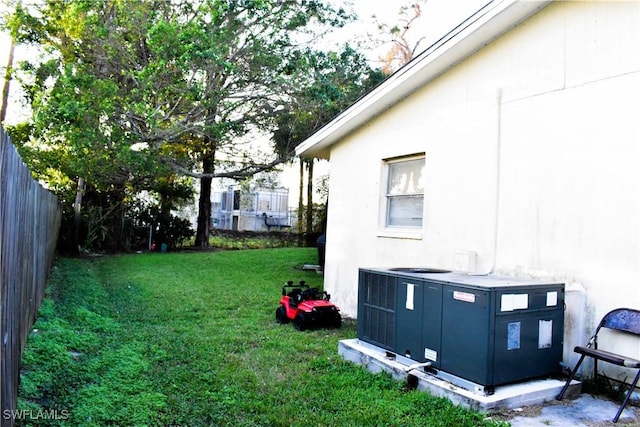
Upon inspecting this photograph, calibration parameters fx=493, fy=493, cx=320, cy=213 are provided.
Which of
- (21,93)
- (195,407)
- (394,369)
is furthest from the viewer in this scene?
(21,93)

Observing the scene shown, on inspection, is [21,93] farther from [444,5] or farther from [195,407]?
[195,407]

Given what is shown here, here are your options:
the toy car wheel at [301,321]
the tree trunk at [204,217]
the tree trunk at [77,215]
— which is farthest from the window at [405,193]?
the tree trunk at [204,217]

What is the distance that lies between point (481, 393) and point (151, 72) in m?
9.47

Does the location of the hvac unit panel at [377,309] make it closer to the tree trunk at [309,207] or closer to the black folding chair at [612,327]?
the black folding chair at [612,327]

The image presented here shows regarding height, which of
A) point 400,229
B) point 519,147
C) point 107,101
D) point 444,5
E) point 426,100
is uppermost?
point 444,5

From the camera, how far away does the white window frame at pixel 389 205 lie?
6.84m

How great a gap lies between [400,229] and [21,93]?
14.3m

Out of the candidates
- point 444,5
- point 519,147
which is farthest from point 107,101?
point 444,5

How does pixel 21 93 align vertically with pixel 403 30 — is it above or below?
below

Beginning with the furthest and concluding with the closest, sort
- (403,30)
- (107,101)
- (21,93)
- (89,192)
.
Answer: (403,30), (89,192), (21,93), (107,101)

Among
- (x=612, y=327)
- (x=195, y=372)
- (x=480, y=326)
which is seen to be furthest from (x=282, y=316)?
(x=612, y=327)

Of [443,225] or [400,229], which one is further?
[400,229]

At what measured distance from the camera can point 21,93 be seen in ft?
51.7

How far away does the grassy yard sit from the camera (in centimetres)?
376
